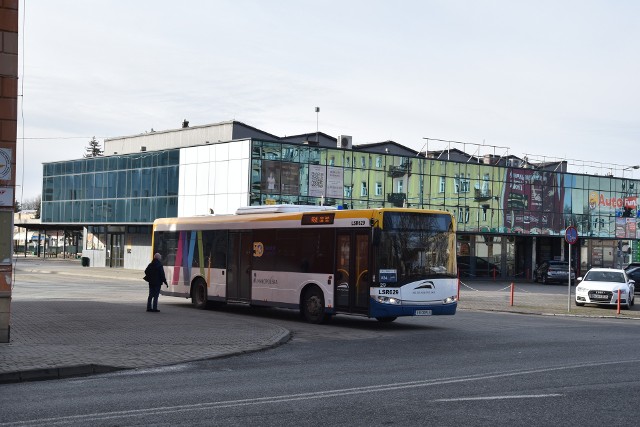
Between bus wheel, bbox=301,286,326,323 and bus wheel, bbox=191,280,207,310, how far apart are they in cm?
491

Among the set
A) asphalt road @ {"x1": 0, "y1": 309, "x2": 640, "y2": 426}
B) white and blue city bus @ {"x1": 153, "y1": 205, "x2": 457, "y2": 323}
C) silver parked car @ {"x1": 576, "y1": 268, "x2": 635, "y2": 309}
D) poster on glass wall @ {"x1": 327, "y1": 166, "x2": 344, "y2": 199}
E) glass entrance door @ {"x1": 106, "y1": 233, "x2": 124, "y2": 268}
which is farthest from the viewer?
glass entrance door @ {"x1": 106, "y1": 233, "x2": 124, "y2": 268}

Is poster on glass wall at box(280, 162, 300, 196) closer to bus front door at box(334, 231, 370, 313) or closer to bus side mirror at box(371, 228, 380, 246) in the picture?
bus front door at box(334, 231, 370, 313)

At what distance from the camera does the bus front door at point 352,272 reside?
20812mm

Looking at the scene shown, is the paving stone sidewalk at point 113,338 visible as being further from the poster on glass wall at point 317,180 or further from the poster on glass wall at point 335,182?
Answer: the poster on glass wall at point 335,182

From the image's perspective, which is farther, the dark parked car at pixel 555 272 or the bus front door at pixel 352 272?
the dark parked car at pixel 555 272

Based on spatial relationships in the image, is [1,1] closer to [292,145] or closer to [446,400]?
[446,400]

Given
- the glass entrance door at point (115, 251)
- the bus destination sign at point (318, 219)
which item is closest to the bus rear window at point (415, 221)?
the bus destination sign at point (318, 219)

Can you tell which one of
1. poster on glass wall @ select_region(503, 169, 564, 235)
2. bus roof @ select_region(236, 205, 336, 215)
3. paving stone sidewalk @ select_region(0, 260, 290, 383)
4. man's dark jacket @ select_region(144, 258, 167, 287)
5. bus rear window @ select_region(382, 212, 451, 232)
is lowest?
paving stone sidewalk @ select_region(0, 260, 290, 383)

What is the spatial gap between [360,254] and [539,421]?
1235 centimetres

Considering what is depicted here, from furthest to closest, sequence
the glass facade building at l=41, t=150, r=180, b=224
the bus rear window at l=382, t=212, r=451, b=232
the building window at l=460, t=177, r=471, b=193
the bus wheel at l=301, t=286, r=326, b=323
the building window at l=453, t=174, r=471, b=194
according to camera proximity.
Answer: the building window at l=460, t=177, r=471, b=193 → the building window at l=453, t=174, r=471, b=194 → the glass facade building at l=41, t=150, r=180, b=224 → the bus wheel at l=301, t=286, r=326, b=323 → the bus rear window at l=382, t=212, r=451, b=232

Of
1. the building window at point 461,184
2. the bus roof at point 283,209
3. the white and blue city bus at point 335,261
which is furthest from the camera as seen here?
the building window at point 461,184

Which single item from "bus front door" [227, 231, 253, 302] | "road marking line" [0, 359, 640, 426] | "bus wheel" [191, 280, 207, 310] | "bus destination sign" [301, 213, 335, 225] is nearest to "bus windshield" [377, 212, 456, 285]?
"bus destination sign" [301, 213, 335, 225]

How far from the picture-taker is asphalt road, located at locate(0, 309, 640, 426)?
8.90 metres

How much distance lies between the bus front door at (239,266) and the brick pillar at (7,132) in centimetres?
969
